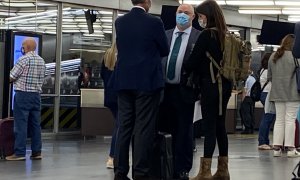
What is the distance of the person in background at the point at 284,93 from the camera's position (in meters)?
9.06

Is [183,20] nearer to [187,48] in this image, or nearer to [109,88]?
[187,48]

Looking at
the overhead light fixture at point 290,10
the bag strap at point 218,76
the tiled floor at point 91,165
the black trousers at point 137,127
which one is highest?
the overhead light fixture at point 290,10

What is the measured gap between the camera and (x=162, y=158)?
5633mm

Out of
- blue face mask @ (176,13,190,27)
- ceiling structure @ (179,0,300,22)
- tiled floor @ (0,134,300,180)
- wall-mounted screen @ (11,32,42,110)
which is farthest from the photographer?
ceiling structure @ (179,0,300,22)

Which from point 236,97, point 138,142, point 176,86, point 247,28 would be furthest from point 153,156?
point 247,28

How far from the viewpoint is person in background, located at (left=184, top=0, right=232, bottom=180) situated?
5.81 metres

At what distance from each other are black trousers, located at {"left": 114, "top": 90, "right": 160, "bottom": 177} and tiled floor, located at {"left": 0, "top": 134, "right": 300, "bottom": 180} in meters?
1.11

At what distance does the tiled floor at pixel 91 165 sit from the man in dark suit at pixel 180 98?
0.99 m

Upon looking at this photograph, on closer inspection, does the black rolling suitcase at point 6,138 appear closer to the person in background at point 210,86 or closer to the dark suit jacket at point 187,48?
the dark suit jacket at point 187,48

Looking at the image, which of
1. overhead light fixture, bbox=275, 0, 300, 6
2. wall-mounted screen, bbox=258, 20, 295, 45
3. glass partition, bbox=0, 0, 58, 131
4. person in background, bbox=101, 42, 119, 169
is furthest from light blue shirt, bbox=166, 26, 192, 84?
overhead light fixture, bbox=275, 0, 300, 6

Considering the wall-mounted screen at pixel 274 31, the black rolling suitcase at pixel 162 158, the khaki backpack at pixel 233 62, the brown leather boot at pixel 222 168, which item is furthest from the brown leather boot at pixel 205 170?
the wall-mounted screen at pixel 274 31

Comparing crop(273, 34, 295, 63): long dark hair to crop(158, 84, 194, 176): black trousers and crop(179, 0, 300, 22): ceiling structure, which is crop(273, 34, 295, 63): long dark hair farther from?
crop(179, 0, 300, 22): ceiling structure

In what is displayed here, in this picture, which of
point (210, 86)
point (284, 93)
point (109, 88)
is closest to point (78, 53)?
point (284, 93)

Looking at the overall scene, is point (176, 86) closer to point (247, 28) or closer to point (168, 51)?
point (168, 51)
